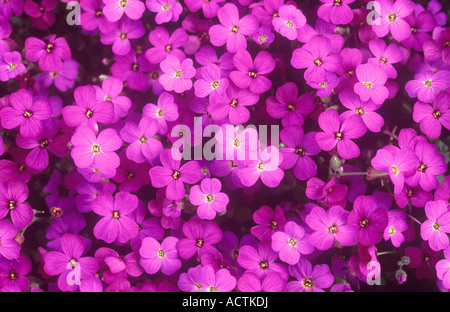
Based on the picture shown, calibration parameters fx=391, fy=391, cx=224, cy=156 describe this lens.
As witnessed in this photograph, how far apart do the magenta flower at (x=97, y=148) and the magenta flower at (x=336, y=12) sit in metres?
0.61

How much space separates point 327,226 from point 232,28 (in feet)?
1.81

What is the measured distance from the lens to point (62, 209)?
1077 millimetres

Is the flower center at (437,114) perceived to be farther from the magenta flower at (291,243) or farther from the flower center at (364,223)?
the magenta flower at (291,243)

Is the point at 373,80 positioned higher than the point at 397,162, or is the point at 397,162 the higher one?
the point at 373,80

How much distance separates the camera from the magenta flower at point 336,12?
100 cm

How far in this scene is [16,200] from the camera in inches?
38.9

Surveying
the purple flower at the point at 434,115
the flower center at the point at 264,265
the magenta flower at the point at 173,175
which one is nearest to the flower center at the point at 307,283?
the flower center at the point at 264,265

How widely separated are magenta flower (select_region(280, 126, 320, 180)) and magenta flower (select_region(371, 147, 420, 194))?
0.14m

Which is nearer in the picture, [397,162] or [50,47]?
[397,162]

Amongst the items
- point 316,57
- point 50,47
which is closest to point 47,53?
point 50,47

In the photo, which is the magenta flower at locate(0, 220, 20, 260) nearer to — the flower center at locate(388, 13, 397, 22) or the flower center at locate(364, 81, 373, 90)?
the flower center at locate(364, 81, 373, 90)

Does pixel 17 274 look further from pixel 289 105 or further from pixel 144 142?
pixel 289 105
